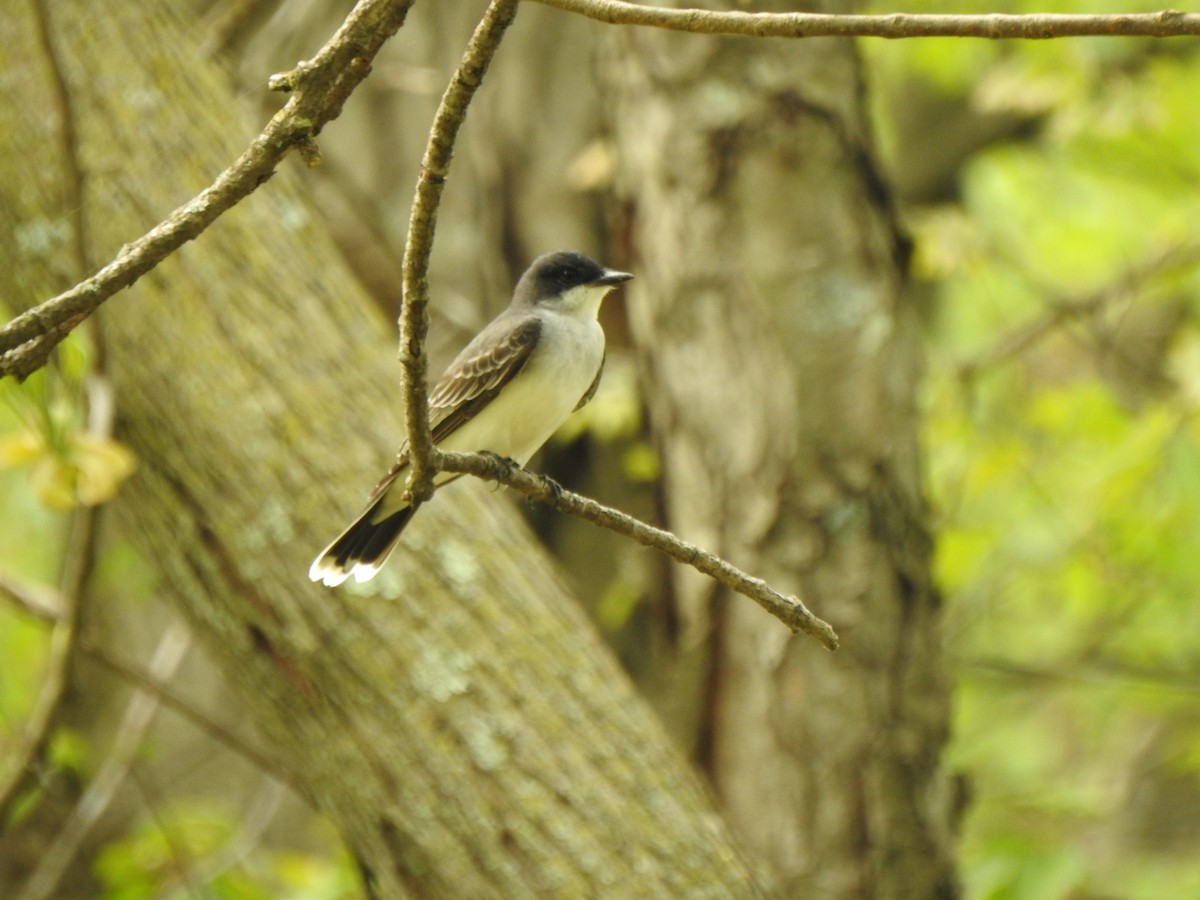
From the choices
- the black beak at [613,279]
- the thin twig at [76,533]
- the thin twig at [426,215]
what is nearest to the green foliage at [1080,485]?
the black beak at [613,279]

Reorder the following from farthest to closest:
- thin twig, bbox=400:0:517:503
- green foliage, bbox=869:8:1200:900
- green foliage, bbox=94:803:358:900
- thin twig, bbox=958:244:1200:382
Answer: thin twig, bbox=958:244:1200:382, green foliage, bbox=869:8:1200:900, green foliage, bbox=94:803:358:900, thin twig, bbox=400:0:517:503

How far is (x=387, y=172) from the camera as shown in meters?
7.33

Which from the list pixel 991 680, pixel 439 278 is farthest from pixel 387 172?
pixel 991 680

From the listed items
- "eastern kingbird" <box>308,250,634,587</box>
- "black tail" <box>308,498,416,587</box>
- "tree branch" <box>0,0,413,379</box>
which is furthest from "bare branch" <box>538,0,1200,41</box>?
"eastern kingbird" <box>308,250,634,587</box>

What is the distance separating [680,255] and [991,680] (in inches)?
134

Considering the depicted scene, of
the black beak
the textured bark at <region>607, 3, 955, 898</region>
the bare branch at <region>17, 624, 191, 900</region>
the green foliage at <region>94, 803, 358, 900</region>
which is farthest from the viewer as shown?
the bare branch at <region>17, 624, 191, 900</region>

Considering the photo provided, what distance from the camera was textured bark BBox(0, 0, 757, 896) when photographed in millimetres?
3807

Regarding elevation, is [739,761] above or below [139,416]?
below

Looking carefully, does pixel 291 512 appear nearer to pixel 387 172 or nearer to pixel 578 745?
pixel 578 745

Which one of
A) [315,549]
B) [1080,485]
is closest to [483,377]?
[315,549]

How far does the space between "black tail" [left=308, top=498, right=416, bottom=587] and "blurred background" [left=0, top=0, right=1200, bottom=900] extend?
2.14ft

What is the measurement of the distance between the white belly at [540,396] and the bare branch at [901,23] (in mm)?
2203

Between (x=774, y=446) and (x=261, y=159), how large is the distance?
3241 mm

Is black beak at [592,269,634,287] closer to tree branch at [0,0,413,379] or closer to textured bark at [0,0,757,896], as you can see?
textured bark at [0,0,757,896]
